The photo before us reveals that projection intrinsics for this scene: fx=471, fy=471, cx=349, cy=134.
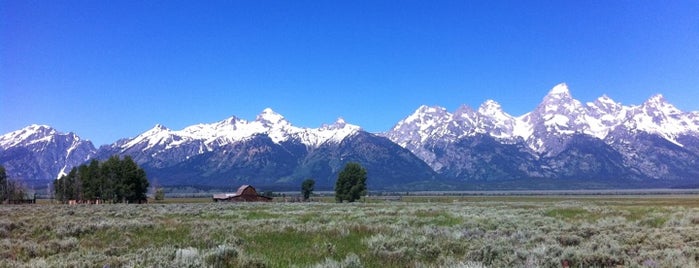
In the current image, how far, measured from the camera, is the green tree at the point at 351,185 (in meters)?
106

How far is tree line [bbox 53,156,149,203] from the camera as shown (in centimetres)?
9025

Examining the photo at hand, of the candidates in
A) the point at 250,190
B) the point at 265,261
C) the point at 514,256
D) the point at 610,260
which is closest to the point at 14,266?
the point at 265,261

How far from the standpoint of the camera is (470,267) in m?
9.32

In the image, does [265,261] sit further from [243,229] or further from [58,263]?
[243,229]

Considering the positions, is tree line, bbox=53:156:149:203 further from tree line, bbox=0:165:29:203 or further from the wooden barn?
the wooden barn

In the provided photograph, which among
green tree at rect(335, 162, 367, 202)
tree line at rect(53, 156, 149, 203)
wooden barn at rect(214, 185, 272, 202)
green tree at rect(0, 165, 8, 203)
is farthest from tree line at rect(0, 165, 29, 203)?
green tree at rect(335, 162, 367, 202)

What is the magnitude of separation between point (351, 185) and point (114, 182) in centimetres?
4866

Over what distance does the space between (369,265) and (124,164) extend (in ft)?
305

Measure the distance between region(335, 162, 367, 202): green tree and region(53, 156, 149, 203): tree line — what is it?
1606 inches

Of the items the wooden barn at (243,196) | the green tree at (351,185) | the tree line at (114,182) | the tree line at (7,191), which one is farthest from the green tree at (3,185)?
the green tree at (351,185)

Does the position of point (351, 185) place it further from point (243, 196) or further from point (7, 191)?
point (7, 191)

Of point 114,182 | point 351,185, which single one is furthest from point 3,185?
point 351,185

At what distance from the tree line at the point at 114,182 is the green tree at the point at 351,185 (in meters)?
40.8

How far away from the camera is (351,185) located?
107 metres
